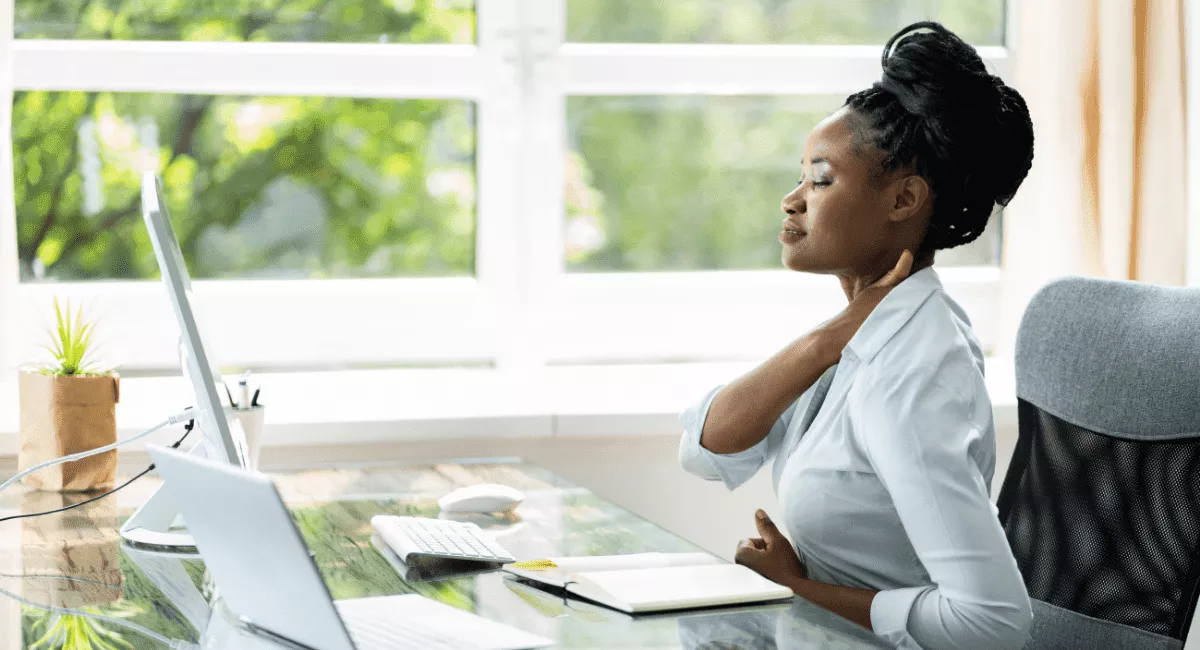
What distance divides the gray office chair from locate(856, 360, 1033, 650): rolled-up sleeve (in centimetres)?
37

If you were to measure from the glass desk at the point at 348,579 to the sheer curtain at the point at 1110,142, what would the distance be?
1267 millimetres

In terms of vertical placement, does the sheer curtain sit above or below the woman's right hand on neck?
above

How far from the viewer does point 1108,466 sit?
165cm

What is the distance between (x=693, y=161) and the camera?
9.02 ft

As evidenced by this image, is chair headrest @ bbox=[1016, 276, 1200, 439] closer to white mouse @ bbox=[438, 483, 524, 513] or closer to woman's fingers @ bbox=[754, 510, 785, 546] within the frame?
woman's fingers @ bbox=[754, 510, 785, 546]

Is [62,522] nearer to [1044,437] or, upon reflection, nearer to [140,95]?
[140,95]

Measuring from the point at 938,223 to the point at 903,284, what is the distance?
0.08 m

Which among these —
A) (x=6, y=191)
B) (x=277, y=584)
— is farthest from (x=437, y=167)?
(x=277, y=584)

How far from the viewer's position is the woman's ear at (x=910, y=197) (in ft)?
4.75

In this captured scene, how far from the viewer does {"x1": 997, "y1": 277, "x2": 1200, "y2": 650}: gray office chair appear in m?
1.58

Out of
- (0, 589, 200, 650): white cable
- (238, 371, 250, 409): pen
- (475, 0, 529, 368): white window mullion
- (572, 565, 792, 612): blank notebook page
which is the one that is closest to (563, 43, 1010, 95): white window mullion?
(475, 0, 529, 368): white window mullion

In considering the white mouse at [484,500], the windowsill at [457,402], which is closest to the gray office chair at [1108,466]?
the white mouse at [484,500]

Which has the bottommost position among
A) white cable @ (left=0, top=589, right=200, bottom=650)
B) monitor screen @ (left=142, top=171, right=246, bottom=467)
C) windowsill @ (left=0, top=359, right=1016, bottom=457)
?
white cable @ (left=0, top=589, right=200, bottom=650)

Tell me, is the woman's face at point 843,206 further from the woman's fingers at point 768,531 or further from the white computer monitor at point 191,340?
the white computer monitor at point 191,340
